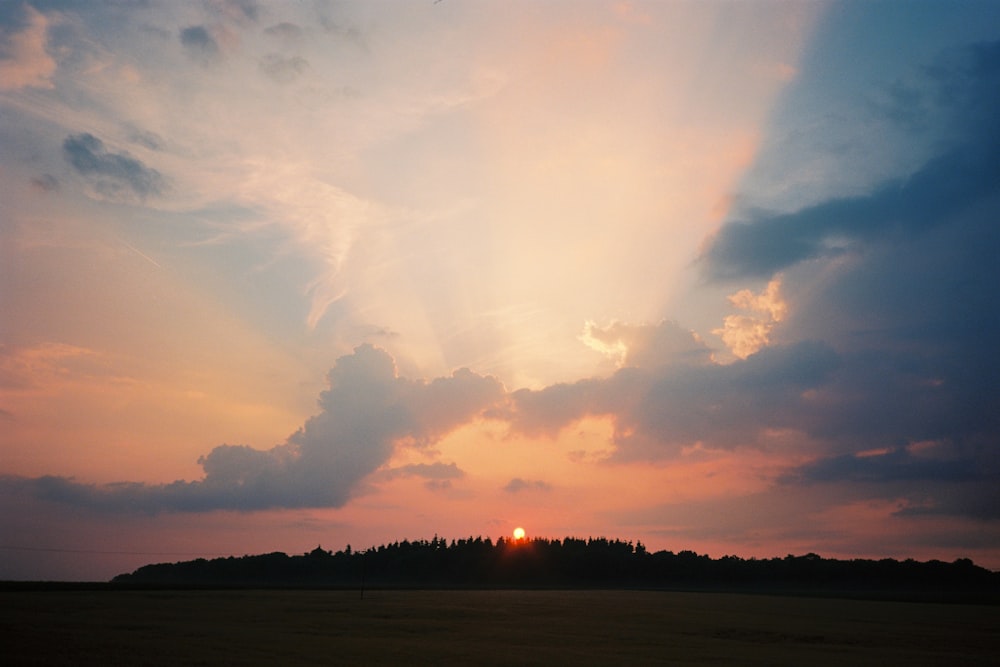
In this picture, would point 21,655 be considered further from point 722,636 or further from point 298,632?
point 722,636

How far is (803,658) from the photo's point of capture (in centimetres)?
4744

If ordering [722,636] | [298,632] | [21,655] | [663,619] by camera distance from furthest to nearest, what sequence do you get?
1. [663,619]
2. [722,636]
3. [298,632]
4. [21,655]

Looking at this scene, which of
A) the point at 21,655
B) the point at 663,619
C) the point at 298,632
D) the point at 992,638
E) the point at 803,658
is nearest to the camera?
the point at 21,655

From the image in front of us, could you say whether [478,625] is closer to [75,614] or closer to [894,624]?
[75,614]

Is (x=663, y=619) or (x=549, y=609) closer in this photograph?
(x=663, y=619)

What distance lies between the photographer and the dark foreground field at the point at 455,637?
42.2 m

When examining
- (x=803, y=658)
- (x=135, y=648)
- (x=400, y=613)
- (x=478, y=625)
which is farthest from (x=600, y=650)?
(x=400, y=613)

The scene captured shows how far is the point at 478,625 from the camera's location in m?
66.8

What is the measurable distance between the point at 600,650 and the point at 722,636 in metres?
17.8

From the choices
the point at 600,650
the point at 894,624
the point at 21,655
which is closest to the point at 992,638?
the point at 894,624

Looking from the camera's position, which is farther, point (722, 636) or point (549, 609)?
point (549, 609)

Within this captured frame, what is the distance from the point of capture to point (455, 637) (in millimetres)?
55031

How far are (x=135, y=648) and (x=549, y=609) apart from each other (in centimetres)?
5804

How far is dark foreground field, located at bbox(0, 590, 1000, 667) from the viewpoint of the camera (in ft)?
139
